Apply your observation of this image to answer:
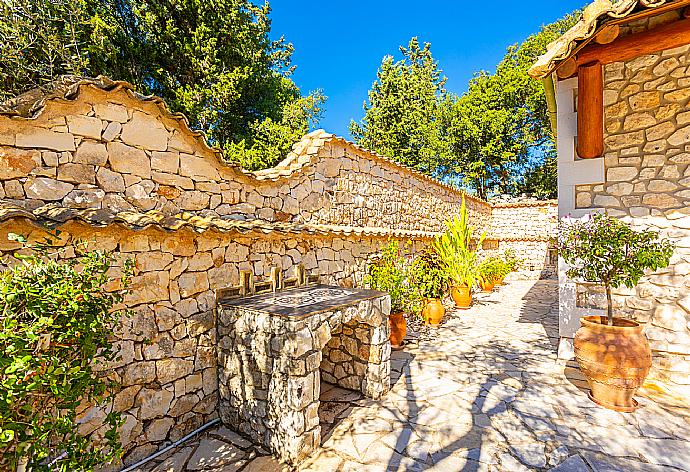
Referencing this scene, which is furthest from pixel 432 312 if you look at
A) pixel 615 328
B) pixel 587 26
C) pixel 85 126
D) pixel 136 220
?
pixel 85 126

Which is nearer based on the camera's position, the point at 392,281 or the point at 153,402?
the point at 153,402

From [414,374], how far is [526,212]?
1207cm

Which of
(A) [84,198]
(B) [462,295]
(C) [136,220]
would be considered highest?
(A) [84,198]

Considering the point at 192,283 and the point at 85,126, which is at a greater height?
the point at 85,126

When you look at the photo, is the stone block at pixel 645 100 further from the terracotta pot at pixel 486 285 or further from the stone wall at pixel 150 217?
the terracotta pot at pixel 486 285

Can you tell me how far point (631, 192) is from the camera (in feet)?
13.5

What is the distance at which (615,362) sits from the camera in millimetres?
3207

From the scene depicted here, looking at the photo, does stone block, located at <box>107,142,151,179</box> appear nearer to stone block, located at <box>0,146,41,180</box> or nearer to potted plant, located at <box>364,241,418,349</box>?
stone block, located at <box>0,146,41,180</box>

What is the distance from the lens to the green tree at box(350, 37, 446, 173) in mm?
18406

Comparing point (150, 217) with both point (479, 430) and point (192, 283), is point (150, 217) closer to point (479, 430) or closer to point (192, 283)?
point (192, 283)

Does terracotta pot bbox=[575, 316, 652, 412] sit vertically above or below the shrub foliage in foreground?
below

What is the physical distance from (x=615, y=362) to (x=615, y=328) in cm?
35

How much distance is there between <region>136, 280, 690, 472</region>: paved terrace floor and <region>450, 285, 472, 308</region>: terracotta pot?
3.36 meters

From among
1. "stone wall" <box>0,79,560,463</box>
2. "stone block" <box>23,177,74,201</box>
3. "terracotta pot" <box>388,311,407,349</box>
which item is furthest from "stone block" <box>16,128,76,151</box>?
"terracotta pot" <box>388,311,407,349</box>
